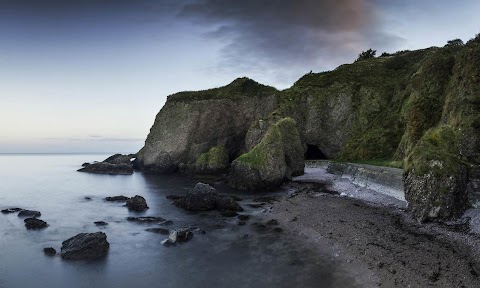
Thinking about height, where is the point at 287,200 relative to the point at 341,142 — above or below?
below

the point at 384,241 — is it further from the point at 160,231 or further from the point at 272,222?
the point at 160,231

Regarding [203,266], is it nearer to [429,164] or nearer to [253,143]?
[429,164]

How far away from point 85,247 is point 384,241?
17.1 metres

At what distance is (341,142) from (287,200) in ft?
109

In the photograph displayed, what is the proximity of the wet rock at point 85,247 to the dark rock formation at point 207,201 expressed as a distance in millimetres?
10772

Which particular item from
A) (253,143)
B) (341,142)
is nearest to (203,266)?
(253,143)

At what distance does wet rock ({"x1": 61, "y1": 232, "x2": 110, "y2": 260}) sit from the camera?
63.0 feet

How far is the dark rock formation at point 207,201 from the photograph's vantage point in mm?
30078

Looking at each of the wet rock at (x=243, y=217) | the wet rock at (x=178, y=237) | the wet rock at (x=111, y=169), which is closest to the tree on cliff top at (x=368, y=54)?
the wet rock at (x=111, y=169)

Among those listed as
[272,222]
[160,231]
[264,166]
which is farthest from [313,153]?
[160,231]

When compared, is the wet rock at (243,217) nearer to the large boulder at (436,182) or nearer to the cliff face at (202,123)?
the large boulder at (436,182)

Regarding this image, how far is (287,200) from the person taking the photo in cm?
3300

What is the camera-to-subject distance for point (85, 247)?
19.8 meters

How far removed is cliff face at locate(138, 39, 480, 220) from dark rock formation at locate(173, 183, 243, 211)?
452 inches
